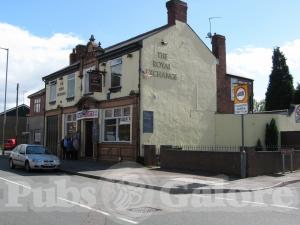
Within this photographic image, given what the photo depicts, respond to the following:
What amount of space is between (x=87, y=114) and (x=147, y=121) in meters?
6.00

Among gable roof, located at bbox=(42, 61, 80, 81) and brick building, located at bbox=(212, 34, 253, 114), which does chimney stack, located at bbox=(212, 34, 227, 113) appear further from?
gable roof, located at bbox=(42, 61, 80, 81)

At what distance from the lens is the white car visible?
67.7ft

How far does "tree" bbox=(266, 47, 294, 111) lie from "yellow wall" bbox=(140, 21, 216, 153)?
73.1ft

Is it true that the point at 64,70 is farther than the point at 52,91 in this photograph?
No

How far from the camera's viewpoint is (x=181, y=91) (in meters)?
25.7

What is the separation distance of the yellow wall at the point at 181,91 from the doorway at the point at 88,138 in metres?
6.16

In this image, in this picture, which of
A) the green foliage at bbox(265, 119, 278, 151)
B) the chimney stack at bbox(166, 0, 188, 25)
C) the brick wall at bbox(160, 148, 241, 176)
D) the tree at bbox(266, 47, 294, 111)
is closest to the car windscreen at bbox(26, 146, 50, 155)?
the brick wall at bbox(160, 148, 241, 176)

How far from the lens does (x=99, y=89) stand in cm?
2634

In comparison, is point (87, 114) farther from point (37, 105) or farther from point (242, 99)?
point (37, 105)

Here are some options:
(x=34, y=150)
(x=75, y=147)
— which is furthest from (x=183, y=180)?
(x=75, y=147)

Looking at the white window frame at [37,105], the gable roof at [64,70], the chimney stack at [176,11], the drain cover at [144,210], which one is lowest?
the drain cover at [144,210]

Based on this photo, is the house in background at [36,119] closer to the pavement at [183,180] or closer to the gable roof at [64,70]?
the gable roof at [64,70]

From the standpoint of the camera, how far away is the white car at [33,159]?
813 inches

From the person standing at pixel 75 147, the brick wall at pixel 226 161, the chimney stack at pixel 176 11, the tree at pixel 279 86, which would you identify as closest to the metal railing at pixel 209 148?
the brick wall at pixel 226 161
